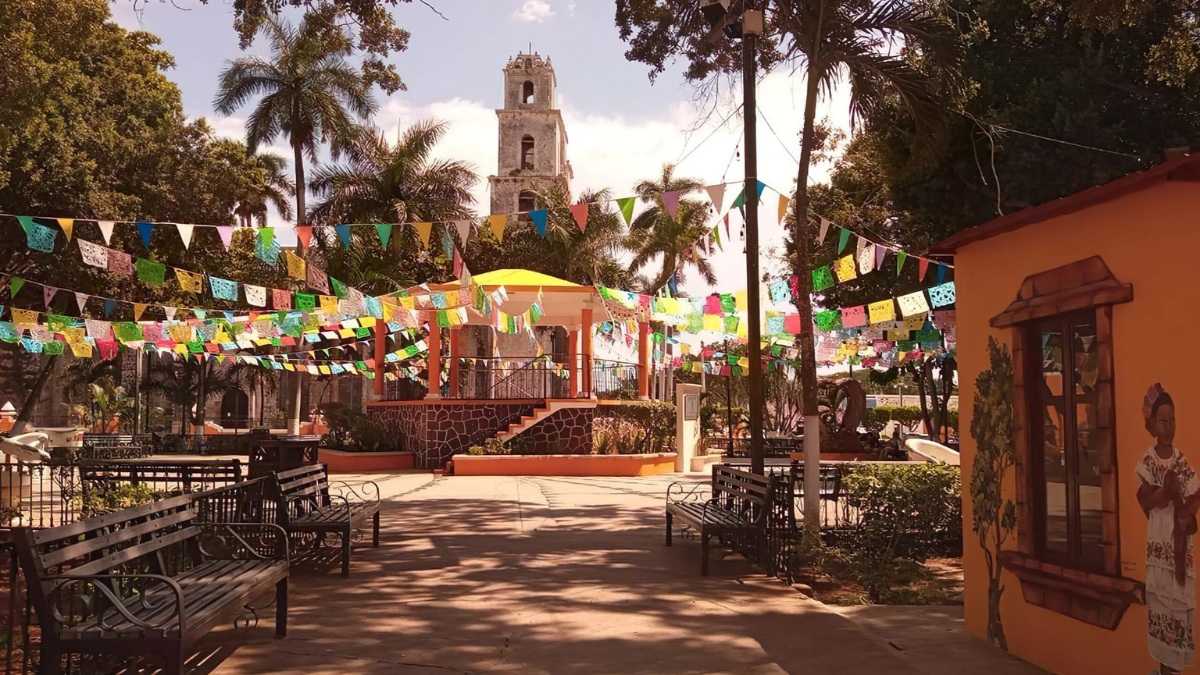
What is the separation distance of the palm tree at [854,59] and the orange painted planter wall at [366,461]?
14328 mm

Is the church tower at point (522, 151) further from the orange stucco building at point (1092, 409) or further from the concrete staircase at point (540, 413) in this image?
the orange stucco building at point (1092, 409)

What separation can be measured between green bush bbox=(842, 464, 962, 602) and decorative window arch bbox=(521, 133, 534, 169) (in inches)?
1454

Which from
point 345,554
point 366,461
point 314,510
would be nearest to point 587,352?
point 366,461

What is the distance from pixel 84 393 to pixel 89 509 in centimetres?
3747

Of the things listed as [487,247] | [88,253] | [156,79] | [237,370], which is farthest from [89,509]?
[237,370]

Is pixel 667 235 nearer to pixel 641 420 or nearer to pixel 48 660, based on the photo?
pixel 641 420

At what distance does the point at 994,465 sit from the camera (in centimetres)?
649

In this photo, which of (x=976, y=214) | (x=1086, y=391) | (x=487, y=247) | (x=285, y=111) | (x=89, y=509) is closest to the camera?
(x=1086, y=391)

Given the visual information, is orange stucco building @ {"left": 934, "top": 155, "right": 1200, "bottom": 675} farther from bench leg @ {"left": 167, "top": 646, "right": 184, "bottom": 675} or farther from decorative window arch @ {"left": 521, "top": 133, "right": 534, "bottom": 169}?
decorative window arch @ {"left": 521, "top": 133, "right": 534, "bottom": 169}

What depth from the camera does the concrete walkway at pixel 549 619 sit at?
5840 mm

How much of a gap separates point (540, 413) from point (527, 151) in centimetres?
2555

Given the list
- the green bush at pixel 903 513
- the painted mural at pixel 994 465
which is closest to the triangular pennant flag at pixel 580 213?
the green bush at pixel 903 513

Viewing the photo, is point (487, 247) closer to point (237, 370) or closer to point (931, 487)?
point (237, 370)

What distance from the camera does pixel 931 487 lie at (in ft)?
33.6
